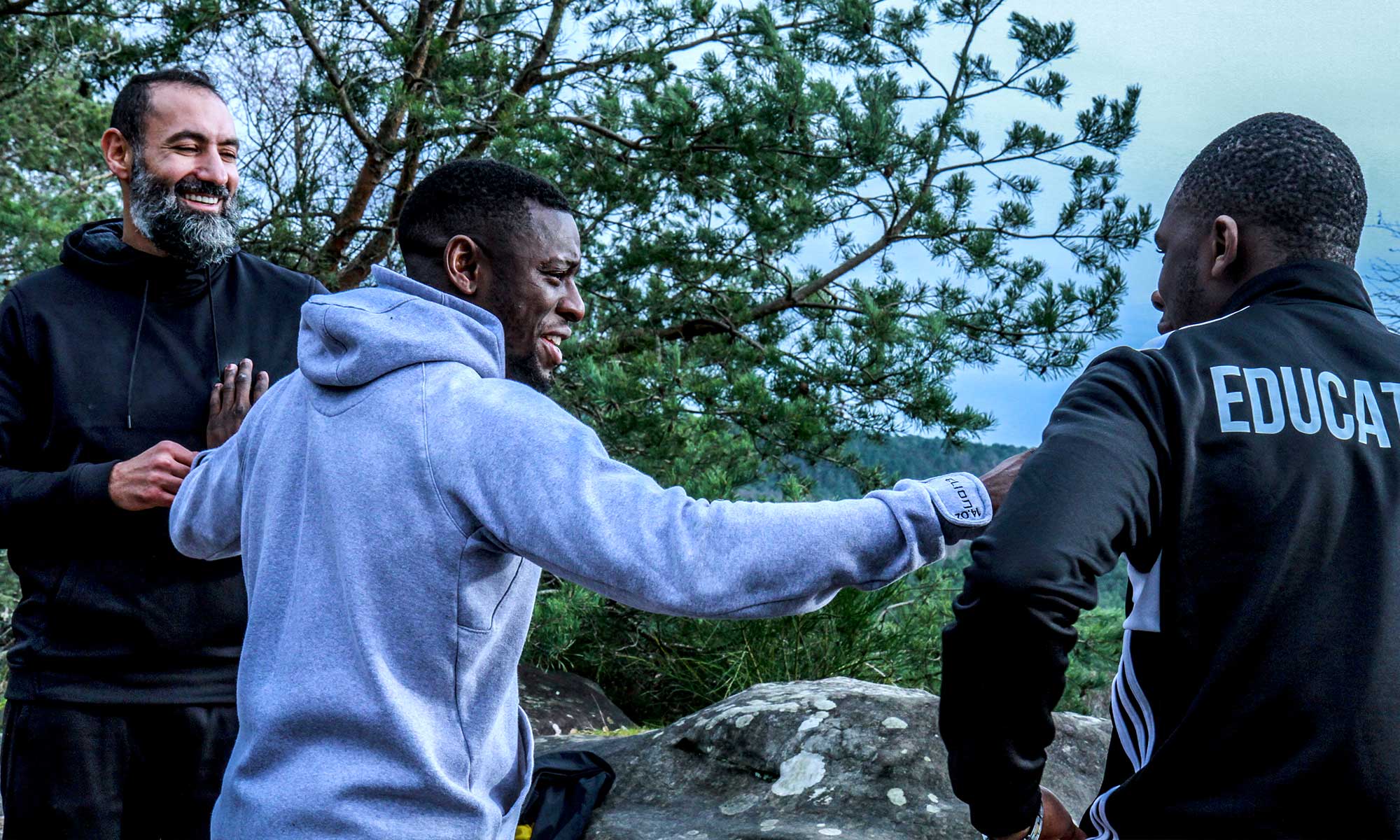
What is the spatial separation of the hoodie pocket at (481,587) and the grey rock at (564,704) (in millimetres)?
3874

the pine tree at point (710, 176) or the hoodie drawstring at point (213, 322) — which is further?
the pine tree at point (710, 176)

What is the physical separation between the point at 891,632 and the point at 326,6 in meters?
4.22

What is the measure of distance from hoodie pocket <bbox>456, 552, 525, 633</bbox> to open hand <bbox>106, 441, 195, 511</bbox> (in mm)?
841

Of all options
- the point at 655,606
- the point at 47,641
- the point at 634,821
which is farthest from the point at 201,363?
the point at 655,606

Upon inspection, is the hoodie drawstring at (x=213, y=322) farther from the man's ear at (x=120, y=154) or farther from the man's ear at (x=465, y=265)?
the man's ear at (x=465, y=265)

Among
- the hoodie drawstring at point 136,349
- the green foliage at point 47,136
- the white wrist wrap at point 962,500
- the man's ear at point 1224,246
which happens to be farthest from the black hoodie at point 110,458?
the green foliage at point 47,136

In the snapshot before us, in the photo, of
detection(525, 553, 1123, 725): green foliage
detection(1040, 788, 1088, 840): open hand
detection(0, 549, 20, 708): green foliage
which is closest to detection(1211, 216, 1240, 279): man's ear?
detection(1040, 788, 1088, 840): open hand

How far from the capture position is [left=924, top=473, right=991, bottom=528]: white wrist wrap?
1.47m

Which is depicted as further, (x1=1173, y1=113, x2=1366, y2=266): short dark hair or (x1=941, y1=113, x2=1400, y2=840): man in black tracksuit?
(x1=1173, y1=113, x2=1366, y2=266): short dark hair

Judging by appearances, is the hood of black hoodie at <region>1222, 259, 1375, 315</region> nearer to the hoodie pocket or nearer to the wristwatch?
the wristwatch

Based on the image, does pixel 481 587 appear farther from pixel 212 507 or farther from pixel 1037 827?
pixel 1037 827

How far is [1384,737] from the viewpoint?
134cm

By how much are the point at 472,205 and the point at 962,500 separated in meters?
0.85

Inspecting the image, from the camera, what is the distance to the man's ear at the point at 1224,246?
1.62 meters
